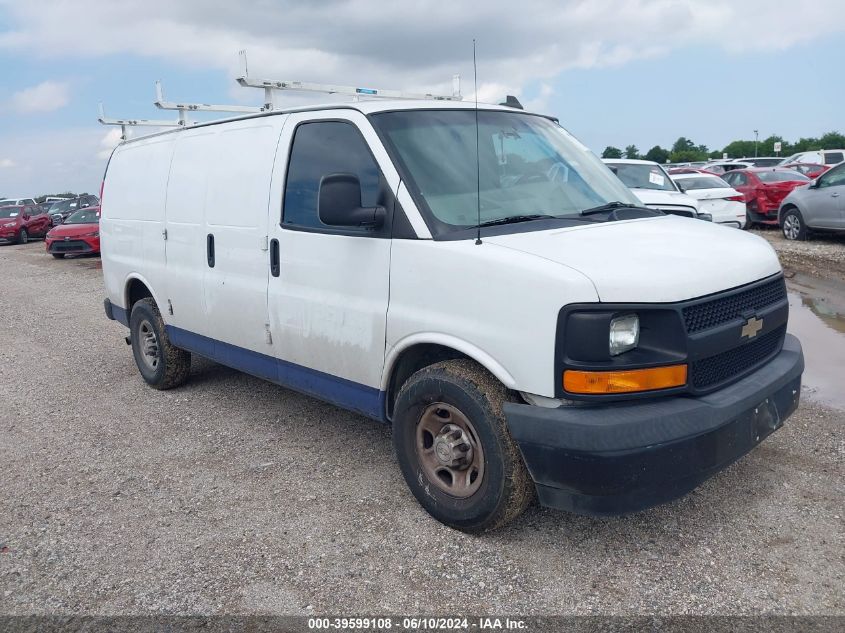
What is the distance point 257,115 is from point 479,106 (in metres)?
1.49

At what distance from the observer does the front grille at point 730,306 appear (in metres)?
3.14

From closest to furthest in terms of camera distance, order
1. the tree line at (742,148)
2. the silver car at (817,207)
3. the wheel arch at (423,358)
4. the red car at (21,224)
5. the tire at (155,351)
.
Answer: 1. the wheel arch at (423,358)
2. the tire at (155,351)
3. the silver car at (817,207)
4. the red car at (21,224)
5. the tree line at (742,148)

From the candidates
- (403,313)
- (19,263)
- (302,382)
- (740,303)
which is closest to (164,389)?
(302,382)

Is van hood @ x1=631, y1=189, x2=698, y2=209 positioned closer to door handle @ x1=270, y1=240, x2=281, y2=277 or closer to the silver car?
the silver car

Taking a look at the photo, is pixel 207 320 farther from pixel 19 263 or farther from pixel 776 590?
pixel 19 263

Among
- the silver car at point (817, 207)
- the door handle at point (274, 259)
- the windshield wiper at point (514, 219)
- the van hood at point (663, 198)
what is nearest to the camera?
the windshield wiper at point (514, 219)

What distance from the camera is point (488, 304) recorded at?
3275mm

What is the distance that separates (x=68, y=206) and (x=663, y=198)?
96.8 feet

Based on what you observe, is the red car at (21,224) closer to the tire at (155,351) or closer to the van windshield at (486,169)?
the tire at (155,351)

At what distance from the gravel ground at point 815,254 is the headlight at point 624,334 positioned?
9.32m

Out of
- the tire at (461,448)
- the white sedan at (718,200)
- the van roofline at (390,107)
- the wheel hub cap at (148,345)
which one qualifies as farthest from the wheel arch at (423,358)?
the white sedan at (718,200)

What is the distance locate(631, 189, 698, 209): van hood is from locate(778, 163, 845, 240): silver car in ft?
13.9

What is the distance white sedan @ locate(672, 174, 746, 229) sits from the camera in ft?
46.8

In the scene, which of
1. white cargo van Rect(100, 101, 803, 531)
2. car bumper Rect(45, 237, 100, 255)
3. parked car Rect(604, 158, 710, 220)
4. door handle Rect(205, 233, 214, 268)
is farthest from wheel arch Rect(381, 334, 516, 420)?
car bumper Rect(45, 237, 100, 255)
